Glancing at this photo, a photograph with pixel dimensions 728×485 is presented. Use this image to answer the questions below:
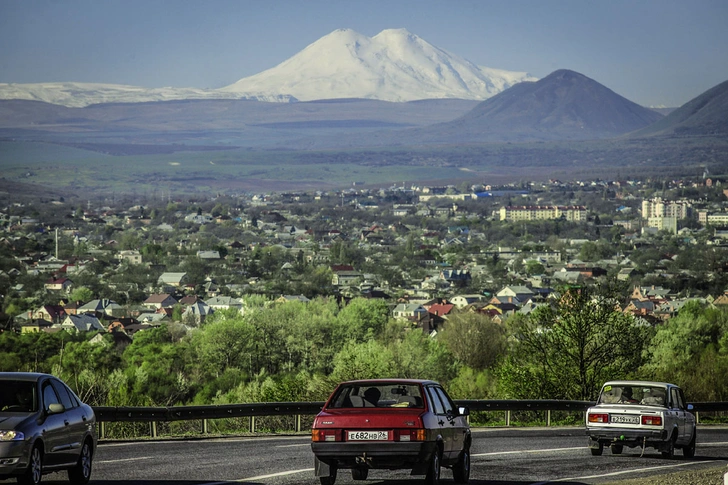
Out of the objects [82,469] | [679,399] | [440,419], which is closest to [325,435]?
[440,419]

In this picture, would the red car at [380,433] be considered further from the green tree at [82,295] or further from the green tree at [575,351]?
the green tree at [82,295]

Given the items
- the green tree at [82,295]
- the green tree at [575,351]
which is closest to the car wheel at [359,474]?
the green tree at [575,351]

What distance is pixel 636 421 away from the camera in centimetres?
2056

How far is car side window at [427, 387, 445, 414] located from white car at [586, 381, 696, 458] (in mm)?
5334

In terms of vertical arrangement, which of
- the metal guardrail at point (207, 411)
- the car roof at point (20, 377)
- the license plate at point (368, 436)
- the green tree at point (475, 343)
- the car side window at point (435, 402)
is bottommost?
the green tree at point (475, 343)

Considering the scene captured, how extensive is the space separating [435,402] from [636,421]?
587 cm

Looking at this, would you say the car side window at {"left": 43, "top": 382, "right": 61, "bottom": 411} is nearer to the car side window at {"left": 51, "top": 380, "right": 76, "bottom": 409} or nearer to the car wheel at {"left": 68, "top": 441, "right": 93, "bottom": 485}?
the car side window at {"left": 51, "top": 380, "right": 76, "bottom": 409}

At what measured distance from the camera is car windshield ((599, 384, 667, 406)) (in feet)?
69.6

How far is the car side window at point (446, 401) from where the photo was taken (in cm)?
1634

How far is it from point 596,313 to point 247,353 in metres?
45.7

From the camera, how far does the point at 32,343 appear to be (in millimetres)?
96125

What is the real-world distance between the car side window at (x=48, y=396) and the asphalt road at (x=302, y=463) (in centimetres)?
136

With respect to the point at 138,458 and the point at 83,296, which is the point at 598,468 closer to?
the point at 138,458

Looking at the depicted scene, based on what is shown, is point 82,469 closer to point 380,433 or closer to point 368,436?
point 368,436
